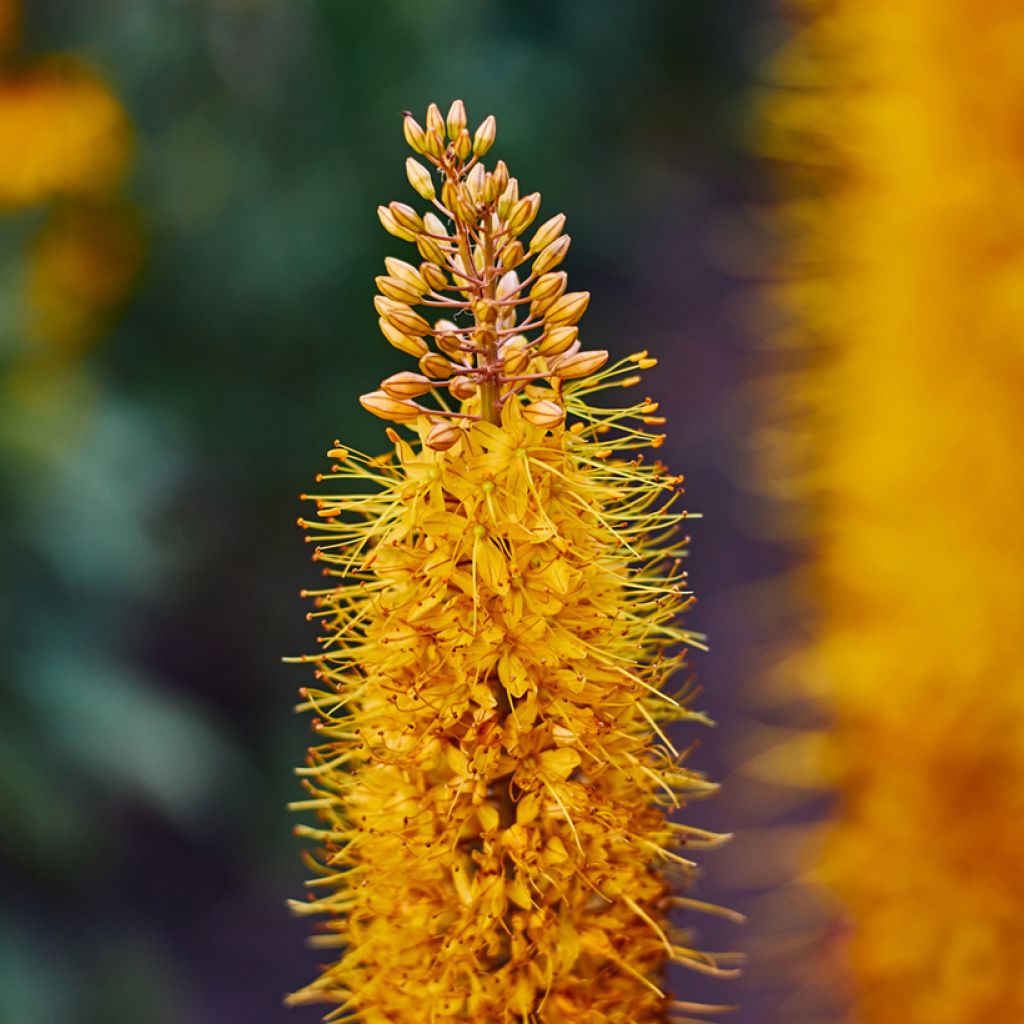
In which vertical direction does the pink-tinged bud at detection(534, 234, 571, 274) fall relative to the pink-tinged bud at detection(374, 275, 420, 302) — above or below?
above

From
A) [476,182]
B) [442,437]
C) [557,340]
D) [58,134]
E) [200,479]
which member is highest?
[58,134]

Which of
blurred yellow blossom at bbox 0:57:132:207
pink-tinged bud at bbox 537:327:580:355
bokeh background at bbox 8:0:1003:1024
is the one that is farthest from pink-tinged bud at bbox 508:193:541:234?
blurred yellow blossom at bbox 0:57:132:207

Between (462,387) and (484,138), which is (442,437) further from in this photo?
(484,138)

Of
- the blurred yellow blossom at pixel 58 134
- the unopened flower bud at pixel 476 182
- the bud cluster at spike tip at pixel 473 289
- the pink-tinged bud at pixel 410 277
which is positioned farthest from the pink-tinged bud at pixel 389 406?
the blurred yellow blossom at pixel 58 134

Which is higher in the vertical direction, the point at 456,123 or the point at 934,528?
the point at 934,528

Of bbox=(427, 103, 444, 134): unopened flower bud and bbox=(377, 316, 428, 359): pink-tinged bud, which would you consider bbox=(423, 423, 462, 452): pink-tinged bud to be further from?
bbox=(427, 103, 444, 134): unopened flower bud

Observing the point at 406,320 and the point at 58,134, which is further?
the point at 58,134

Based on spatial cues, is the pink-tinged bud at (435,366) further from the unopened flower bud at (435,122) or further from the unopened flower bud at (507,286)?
the unopened flower bud at (435,122)

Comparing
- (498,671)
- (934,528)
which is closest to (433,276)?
(498,671)
